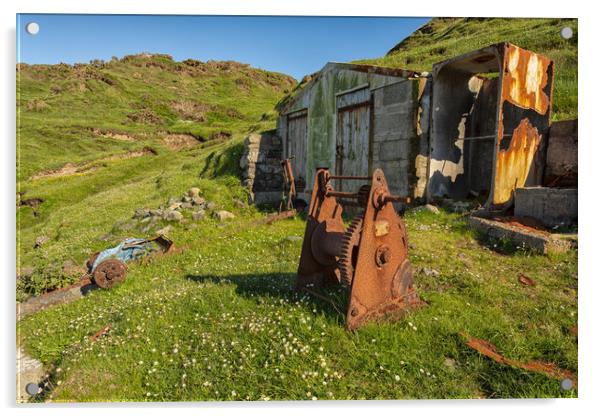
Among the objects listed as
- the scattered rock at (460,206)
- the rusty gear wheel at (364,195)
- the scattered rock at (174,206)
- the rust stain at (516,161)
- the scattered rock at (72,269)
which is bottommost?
the scattered rock at (72,269)

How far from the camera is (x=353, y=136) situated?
393 inches

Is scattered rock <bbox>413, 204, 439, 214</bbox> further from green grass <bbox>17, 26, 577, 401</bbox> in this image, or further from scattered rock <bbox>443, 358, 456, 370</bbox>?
scattered rock <bbox>443, 358, 456, 370</bbox>

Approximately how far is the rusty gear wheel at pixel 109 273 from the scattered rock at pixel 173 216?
3828mm

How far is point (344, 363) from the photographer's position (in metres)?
2.95

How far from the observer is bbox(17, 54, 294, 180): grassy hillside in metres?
4.66

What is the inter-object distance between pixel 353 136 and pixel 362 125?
1.51ft

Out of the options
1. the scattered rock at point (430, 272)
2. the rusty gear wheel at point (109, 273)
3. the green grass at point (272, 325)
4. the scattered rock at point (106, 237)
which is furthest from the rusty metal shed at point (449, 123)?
the scattered rock at point (106, 237)

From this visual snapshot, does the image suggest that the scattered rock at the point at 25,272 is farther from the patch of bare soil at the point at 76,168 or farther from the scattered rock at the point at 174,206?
the scattered rock at the point at 174,206

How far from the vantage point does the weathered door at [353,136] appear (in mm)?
9508

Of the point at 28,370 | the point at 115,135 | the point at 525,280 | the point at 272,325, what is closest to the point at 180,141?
the point at 115,135

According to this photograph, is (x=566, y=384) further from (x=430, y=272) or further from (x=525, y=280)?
(x=430, y=272)

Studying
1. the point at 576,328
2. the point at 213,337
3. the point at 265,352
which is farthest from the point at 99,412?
the point at 576,328

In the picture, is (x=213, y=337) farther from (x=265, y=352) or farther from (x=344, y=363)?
(x=344, y=363)

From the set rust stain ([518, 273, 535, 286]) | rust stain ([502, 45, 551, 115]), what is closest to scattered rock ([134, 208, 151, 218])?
Answer: rust stain ([518, 273, 535, 286])
